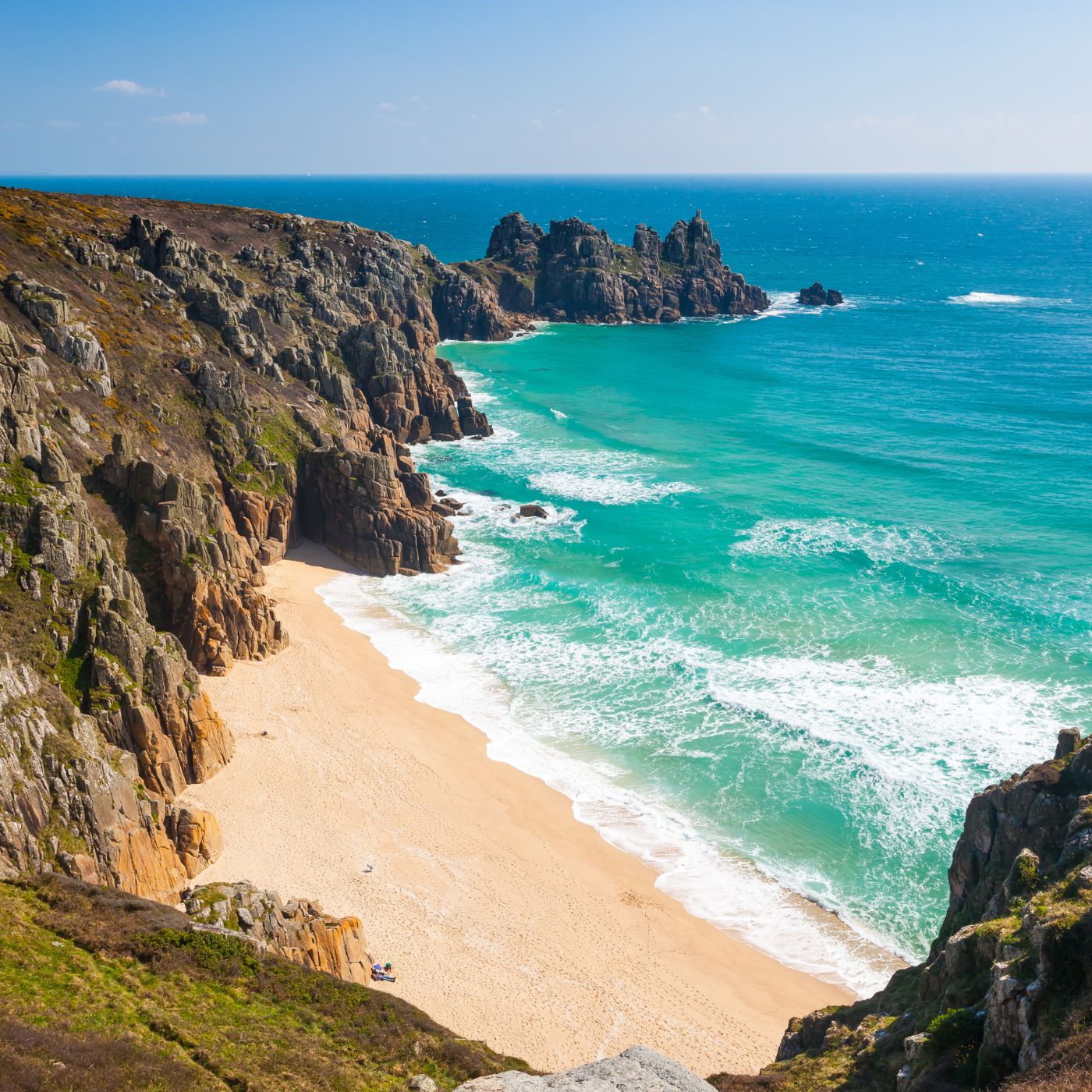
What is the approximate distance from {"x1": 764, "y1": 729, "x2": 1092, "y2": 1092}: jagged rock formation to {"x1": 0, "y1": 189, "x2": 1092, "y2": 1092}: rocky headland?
0.08m

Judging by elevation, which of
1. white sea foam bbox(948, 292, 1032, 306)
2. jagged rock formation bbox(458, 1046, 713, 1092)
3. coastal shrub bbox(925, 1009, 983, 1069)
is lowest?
jagged rock formation bbox(458, 1046, 713, 1092)

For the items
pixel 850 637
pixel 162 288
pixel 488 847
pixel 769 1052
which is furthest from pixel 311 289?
pixel 769 1052

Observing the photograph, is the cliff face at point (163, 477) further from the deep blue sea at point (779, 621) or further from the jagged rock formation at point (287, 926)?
the deep blue sea at point (779, 621)

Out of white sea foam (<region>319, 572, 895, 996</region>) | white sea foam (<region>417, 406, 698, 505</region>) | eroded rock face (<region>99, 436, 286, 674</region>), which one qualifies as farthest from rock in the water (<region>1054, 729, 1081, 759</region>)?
white sea foam (<region>417, 406, 698, 505</region>)

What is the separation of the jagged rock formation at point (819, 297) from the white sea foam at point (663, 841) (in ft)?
461

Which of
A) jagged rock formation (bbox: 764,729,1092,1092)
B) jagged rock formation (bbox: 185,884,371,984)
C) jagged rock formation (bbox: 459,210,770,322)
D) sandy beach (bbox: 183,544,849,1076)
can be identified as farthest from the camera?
jagged rock formation (bbox: 459,210,770,322)

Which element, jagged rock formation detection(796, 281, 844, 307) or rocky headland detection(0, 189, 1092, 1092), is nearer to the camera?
rocky headland detection(0, 189, 1092, 1092)

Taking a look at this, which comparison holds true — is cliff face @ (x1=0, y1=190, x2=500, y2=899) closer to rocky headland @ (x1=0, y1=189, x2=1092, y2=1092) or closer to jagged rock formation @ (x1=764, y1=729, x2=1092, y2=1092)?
rocky headland @ (x1=0, y1=189, x2=1092, y2=1092)

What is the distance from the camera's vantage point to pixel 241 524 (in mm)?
64750

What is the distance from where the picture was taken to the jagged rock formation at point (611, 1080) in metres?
21.9

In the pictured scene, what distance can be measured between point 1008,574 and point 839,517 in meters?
14.6

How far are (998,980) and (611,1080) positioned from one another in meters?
9.07

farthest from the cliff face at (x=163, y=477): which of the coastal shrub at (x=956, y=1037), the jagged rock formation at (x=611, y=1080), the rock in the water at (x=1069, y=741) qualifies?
the rock in the water at (x=1069, y=741)

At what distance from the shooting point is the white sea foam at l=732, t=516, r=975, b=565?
68.2 meters
